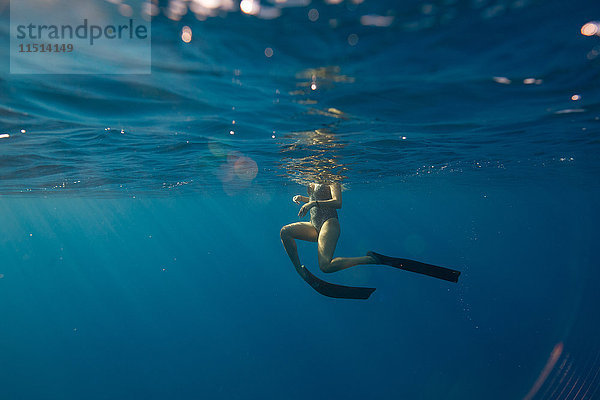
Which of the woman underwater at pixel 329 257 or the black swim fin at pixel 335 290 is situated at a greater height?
the woman underwater at pixel 329 257

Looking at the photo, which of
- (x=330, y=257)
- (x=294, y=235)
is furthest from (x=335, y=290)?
(x=294, y=235)

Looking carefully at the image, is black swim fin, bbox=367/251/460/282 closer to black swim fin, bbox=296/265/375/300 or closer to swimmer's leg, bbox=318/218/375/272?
swimmer's leg, bbox=318/218/375/272

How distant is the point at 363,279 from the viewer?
73875 millimetres

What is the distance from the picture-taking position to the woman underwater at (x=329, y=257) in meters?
7.57

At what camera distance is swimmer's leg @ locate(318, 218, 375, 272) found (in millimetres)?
7645

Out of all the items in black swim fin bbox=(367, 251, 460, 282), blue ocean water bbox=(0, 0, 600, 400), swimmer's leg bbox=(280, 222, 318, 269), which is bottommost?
black swim fin bbox=(367, 251, 460, 282)

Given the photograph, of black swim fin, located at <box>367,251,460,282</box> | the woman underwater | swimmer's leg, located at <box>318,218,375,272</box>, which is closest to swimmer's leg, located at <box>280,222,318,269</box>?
the woman underwater

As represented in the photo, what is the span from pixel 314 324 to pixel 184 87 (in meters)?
60.0

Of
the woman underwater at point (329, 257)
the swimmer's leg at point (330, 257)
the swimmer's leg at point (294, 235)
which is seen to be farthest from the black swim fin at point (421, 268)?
the swimmer's leg at point (294, 235)

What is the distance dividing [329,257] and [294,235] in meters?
1.13

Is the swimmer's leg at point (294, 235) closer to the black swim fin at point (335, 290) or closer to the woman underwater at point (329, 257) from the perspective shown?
the woman underwater at point (329, 257)

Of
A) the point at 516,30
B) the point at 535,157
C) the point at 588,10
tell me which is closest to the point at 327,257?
the point at 516,30

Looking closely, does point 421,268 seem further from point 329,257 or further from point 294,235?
point 294,235

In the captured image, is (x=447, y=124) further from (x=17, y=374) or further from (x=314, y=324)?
(x=314, y=324)
